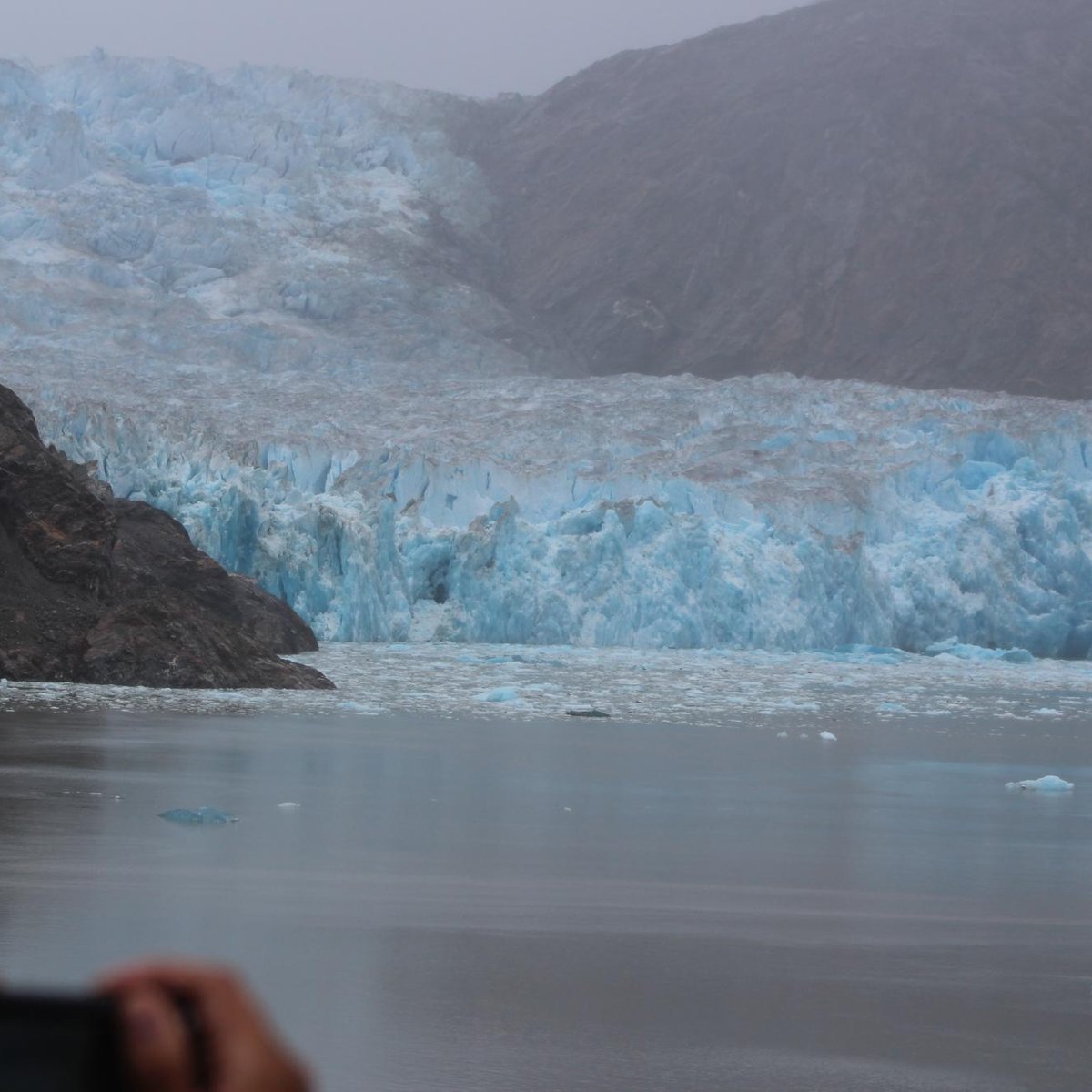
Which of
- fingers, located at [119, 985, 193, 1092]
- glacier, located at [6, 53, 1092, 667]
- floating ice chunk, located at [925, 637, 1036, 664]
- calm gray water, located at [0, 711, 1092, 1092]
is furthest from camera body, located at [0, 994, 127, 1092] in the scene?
floating ice chunk, located at [925, 637, 1036, 664]

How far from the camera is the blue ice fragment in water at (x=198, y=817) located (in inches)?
251

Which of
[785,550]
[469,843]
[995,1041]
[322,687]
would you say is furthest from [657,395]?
[995,1041]

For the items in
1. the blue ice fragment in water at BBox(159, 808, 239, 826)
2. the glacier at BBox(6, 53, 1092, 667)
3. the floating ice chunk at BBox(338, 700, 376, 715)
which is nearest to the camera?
the blue ice fragment in water at BBox(159, 808, 239, 826)

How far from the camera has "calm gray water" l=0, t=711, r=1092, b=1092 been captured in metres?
3.58

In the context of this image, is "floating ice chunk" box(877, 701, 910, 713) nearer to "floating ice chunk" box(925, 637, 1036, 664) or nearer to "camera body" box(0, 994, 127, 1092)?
"floating ice chunk" box(925, 637, 1036, 664)

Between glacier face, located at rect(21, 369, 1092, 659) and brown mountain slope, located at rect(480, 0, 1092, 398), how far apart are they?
2026 cm

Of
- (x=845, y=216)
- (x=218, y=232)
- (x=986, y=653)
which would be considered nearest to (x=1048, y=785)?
(x=986, y=653)

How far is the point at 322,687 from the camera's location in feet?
43.8

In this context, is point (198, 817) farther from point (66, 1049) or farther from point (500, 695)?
point (500, 695)

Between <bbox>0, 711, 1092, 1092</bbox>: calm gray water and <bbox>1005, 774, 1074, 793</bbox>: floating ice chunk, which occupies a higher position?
<bbox>0, 711, 1092, 1092</bbox>: calm gray water

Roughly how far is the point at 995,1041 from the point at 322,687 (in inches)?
392

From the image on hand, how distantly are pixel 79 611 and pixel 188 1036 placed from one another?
12548 mm

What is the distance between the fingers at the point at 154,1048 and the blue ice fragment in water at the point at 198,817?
19.1ft

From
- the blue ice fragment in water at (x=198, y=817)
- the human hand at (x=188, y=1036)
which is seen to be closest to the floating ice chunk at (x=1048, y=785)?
the blue ice fragment in water at (x=198, y=817)
